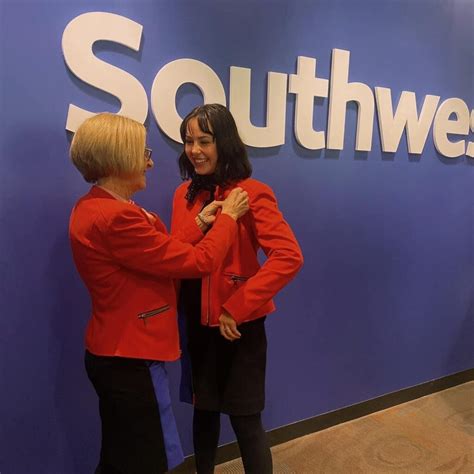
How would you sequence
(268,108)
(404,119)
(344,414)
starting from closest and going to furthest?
(268,108) → (404,119) → (344,414)

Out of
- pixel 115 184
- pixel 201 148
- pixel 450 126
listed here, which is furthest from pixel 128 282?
pixel 450 126

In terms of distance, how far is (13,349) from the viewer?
1.63 m

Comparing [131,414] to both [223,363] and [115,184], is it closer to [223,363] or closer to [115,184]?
[223,363]

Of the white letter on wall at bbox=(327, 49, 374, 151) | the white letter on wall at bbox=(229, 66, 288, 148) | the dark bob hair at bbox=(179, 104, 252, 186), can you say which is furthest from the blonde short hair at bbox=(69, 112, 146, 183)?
the white letter on wall at bbox=(327, 49, 374, 151)

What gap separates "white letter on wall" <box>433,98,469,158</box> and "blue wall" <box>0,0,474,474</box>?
7cm

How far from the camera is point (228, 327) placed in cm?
139

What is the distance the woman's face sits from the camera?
142 centimetres

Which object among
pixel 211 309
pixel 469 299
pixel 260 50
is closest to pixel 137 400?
pixel 211 309

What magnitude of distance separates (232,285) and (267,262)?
15 centimetres

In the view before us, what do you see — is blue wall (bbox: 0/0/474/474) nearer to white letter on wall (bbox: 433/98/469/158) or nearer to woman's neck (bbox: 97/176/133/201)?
white letter on wall (bbox: 433/98/469/158)

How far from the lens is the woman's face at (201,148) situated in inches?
56.0

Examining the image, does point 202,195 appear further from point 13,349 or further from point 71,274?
point 13,349

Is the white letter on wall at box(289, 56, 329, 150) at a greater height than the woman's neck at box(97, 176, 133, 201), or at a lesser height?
greater

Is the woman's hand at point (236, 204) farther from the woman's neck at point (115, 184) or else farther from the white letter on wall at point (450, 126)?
the white letter on wall at point (450, 126)
